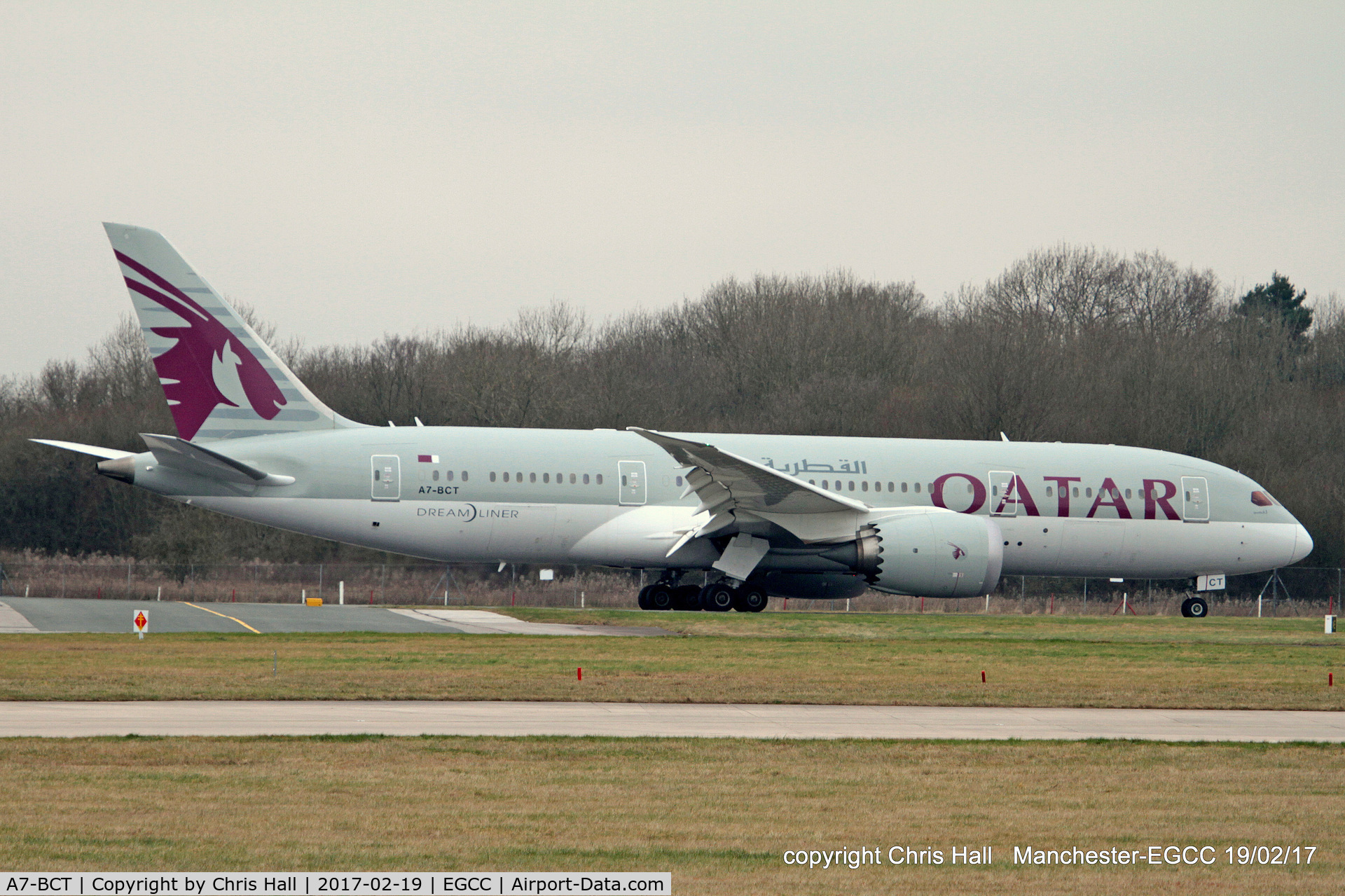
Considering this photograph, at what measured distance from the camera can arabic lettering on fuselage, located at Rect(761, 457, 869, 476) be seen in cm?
2714

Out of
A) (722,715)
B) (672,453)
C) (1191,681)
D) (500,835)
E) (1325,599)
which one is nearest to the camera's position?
(500,835)

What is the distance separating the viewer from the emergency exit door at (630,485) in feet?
87.4

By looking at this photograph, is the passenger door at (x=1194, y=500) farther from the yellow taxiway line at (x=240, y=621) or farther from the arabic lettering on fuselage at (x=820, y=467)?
the yellow taxiway line at (x=240, y=621)

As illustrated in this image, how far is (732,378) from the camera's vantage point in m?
57.3

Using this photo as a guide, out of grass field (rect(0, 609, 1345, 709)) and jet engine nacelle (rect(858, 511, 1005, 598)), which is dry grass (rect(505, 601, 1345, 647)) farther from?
jet engine nacelle (rect(858, 511, 1005, 598))

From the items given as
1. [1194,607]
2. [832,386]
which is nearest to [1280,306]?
[832,386]

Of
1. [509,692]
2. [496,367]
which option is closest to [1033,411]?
[496,367]

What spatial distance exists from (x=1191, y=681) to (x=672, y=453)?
32.2 feet

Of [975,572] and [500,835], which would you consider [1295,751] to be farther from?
[975,572]

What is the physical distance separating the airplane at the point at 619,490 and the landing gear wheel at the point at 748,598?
3 cm

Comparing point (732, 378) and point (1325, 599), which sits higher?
point (732, 378)
